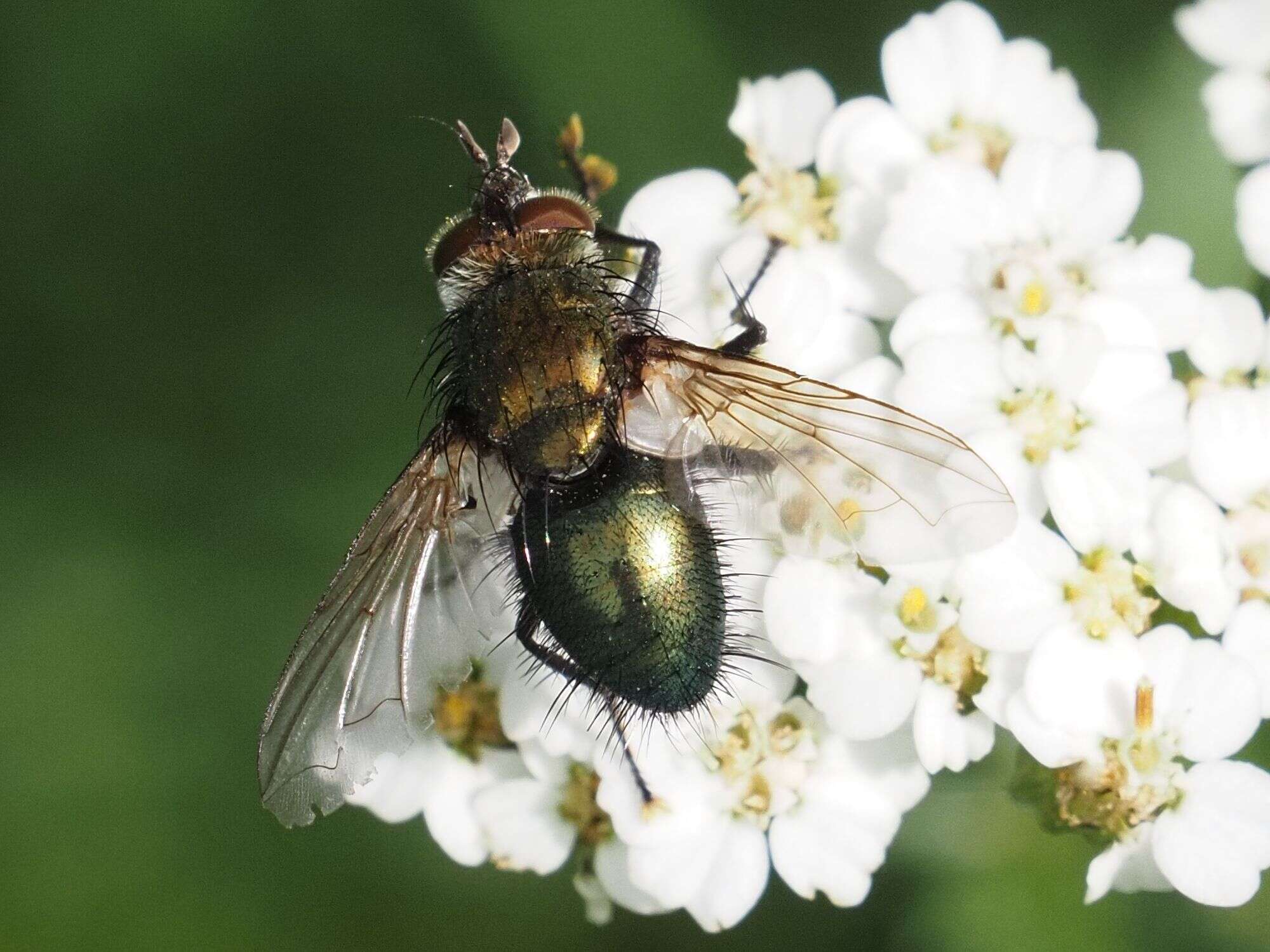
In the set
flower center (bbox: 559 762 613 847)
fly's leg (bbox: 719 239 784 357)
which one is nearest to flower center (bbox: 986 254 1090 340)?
fly's leg (bbox: 719 239 784 357)

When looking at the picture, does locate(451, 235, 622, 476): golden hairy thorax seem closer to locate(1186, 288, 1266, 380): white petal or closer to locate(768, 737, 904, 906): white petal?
locate(768, 737, 904, 906): white petal

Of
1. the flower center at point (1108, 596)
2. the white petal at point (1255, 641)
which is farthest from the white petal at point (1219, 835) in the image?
the flower center at point (1108, 596)

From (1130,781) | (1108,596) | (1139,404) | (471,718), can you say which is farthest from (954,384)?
(471,718)

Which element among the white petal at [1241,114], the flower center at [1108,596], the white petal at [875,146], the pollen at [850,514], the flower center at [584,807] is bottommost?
the flower center at [584,807]

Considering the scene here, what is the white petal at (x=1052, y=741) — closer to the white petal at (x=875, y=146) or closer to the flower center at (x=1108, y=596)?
the flower center at (x=1108, y=596)

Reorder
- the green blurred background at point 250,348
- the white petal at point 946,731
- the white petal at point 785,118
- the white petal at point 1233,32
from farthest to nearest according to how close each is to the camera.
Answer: the green blurred background at point 250,348
the white petal at point 1233,32
the white petal at point 785,118
the white petal at point 946,731

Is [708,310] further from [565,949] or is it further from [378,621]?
[565,949]

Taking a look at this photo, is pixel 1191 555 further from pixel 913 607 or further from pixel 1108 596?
pixel 913 607
